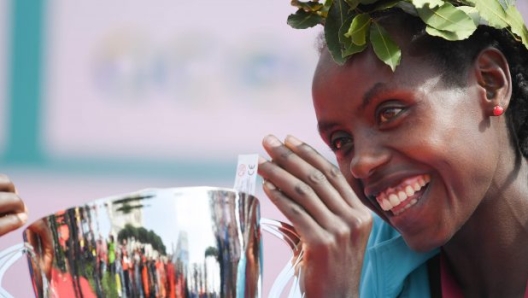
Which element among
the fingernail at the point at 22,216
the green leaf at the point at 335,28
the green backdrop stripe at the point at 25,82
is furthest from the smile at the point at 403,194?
the green backdrop stripe at the point at 25,82

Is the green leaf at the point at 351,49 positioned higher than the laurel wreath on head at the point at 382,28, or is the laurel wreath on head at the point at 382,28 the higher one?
the laurel wreath on head at the point at 382,28

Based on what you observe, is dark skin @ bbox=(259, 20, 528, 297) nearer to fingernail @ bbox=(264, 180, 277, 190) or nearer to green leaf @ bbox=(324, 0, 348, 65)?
green leaf @ bbox=(324, 0, 348, 65)

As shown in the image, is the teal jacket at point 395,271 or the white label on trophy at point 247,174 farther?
the teal jacket at point 395,271

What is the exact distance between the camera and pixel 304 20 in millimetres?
1656

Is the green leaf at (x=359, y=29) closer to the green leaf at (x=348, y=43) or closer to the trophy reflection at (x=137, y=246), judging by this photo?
the green leaf at (x=348, y=43)

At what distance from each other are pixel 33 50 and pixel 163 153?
44 centimetres

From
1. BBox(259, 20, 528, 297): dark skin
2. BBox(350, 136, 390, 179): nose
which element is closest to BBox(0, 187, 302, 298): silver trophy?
BBox(259, 20, 528, 297): dark skin

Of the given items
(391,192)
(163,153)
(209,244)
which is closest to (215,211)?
(209,244)

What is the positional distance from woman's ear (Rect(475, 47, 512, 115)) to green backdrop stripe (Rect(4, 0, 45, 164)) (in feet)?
4.17

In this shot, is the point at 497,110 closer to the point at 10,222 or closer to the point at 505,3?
the point at 505,3

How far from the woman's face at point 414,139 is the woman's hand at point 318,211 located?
242 mm

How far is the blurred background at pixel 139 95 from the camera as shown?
2.47 meters

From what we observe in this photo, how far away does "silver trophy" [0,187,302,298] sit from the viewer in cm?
114

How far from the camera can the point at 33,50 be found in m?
2.51
